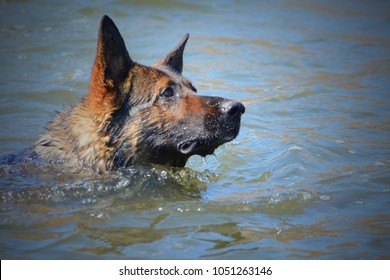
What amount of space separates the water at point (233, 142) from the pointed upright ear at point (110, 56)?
1016 mm

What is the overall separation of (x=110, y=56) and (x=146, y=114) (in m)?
0.72

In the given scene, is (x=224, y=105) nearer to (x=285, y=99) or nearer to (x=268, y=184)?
(x=268, y=184)

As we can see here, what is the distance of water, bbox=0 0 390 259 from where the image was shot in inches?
211

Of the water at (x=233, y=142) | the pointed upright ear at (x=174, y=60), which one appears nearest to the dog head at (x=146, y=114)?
the water at (x=233, y=142)

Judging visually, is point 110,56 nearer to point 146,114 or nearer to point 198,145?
point 146,114

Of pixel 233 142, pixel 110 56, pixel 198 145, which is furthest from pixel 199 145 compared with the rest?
pixel 233 142

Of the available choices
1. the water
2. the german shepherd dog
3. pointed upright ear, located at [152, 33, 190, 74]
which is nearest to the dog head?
the german shepherd dog

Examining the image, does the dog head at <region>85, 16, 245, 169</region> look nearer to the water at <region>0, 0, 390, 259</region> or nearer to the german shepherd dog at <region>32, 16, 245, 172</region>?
the german shepherd dog at <region>32, 16, 245, 172</region>

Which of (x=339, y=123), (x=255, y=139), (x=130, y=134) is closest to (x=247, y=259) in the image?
(x=130, y=134)

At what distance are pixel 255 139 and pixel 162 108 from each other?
3155 millimetres

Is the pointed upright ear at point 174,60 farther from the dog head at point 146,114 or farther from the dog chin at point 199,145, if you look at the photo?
the dog chin at point 199,145

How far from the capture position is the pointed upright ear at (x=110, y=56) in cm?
593

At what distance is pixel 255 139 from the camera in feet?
29.9

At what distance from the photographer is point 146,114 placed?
6.24m
